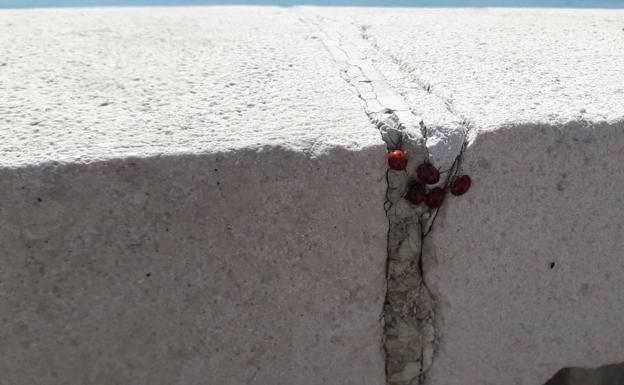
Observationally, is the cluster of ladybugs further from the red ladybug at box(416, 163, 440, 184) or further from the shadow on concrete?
the shadow on concrete

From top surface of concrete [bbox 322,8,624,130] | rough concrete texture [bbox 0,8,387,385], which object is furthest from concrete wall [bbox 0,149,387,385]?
top surface of concrete [bbox 322,8,624,130]

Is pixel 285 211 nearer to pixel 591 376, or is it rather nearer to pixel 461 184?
pixel 461 184

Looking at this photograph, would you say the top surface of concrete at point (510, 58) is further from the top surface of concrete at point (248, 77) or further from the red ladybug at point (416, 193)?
the red ladybug at point (416, 193)

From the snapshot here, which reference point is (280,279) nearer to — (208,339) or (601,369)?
(208,339)

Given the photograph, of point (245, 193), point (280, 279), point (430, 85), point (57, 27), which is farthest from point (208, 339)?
point (57, 27)

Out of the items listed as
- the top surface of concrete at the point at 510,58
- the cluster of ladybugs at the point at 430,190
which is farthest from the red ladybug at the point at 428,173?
the top surface of concrete at the point at 510,58

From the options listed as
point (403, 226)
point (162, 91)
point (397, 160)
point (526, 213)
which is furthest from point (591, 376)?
point (162, 91)
